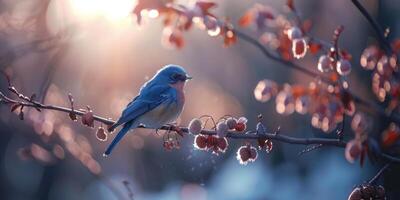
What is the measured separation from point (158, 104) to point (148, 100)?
0.10m

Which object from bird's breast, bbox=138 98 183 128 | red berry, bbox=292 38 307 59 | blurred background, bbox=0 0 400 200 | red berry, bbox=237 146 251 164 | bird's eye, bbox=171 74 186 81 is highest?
red berry, bbox=292 38 307 59

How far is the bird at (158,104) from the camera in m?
4.64

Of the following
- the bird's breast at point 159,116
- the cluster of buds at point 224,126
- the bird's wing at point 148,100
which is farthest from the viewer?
the bird's breast at point 159,116

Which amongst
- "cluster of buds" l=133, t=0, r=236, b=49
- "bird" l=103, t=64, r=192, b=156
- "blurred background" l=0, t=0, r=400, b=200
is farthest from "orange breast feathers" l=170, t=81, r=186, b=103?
"blurred background" l=0, t=0, r=400, b=200

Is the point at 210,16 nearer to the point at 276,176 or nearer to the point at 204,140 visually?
the point at 204,140

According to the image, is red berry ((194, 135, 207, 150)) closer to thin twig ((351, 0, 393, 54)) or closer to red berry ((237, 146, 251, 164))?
red berry ((237, 146, 251, 164))

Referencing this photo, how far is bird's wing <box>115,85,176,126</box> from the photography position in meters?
4.62

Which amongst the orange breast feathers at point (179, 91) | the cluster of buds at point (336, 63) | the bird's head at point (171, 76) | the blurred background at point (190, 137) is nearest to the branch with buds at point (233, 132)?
the cluster of buds at point (336, 63)

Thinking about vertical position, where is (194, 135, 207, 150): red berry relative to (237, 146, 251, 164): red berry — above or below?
above

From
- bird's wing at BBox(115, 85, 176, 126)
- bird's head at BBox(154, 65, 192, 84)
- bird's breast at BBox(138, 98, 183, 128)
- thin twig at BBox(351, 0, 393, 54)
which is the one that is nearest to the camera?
thin twig at BBox(351, 0, 393, 54)

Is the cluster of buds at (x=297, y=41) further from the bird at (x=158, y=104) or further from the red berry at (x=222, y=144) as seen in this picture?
the bird at (x=158, y=104)

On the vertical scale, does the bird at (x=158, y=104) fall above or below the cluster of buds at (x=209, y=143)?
below

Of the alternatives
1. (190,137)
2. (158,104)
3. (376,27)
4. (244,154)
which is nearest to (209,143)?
(244,154)

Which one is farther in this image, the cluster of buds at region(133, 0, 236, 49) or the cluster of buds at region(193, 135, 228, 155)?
the cluster of buds at region(193, 135, 228, 155)
